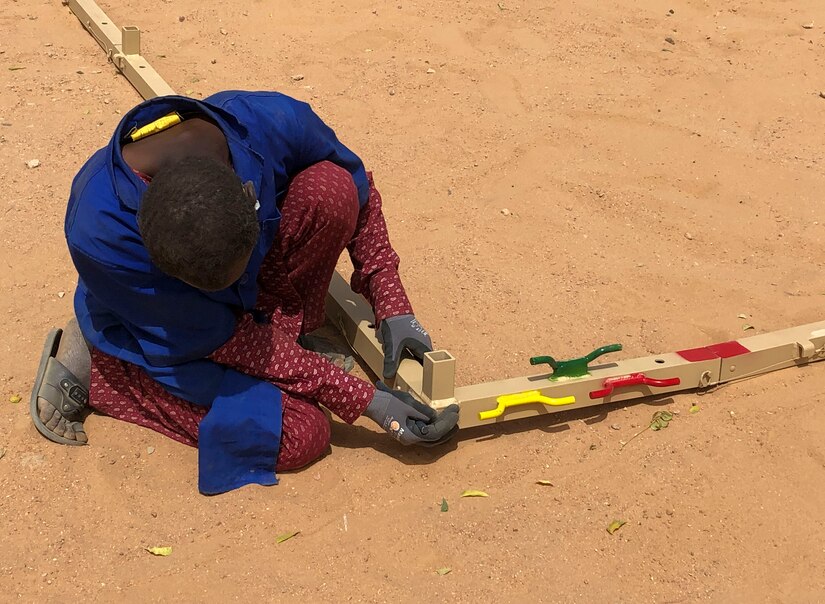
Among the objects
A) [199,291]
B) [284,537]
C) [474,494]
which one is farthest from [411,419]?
[199,291]

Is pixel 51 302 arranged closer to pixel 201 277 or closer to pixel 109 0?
pixel 201 277

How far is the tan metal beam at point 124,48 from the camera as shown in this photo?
4363 mm

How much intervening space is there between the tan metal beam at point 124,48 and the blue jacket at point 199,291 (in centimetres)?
190

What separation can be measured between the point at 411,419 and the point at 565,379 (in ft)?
1.54

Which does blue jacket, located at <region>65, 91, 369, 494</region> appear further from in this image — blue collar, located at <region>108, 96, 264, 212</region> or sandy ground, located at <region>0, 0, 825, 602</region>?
sandy ground, located at <region>0, 0, 825, 602</region>

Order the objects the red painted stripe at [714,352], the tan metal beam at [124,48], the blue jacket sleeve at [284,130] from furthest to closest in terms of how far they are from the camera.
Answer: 1. the tan metal beam at [124,48]
2. the red painted stripe at [714,352]
3. the blue jacket sleeve at [284,130]

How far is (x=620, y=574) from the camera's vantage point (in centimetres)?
225

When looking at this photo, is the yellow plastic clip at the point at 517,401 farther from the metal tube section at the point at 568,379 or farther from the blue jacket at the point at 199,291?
the blue jacket at the point at 199,291

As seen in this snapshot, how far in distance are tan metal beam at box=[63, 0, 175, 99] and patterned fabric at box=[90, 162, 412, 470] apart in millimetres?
1850

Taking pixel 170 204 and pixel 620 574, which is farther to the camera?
pixel 620 574

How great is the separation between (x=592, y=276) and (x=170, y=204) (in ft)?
6.15

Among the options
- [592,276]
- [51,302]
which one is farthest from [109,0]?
[592,276]

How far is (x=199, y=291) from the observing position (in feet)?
7.38

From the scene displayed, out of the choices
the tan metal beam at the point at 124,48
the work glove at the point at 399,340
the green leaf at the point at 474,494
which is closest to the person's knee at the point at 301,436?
the work glove at the point at 399,340
